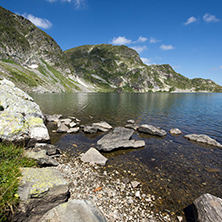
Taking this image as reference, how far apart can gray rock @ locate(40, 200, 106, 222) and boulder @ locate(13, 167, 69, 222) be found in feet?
Answer: 2.33

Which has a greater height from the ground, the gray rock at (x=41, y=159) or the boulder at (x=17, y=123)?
the boulder at (x=17, y=123)

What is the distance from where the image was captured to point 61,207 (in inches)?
210

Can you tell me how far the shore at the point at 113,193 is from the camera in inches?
265

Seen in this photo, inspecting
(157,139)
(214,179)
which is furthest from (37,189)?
(157,139)

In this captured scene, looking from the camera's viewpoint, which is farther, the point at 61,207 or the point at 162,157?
the point at 162,157

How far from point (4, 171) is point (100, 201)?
5.46m

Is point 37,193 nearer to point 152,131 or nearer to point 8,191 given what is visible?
point 8,191

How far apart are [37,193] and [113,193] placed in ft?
15.4

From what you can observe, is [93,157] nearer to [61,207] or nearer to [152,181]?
[152,181]

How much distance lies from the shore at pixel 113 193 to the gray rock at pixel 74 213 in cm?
152

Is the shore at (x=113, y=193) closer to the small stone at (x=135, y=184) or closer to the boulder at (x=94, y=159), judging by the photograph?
the small stone at (x=135, y=184)

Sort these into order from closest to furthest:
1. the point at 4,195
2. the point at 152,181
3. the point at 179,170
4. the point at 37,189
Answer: the point at 4,195 < the point at 37,189 < the point at 152,181 < the point at 179,170

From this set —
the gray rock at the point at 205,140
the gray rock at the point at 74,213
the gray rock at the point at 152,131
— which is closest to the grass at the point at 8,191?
the gray rock at the point at 74,213

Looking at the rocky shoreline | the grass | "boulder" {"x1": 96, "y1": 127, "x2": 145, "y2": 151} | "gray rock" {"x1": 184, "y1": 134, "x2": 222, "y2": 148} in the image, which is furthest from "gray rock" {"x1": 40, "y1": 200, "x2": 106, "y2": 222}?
"gray rock" {"x1": 184, "y1": 134, "x2": 222, "y2": 148}
